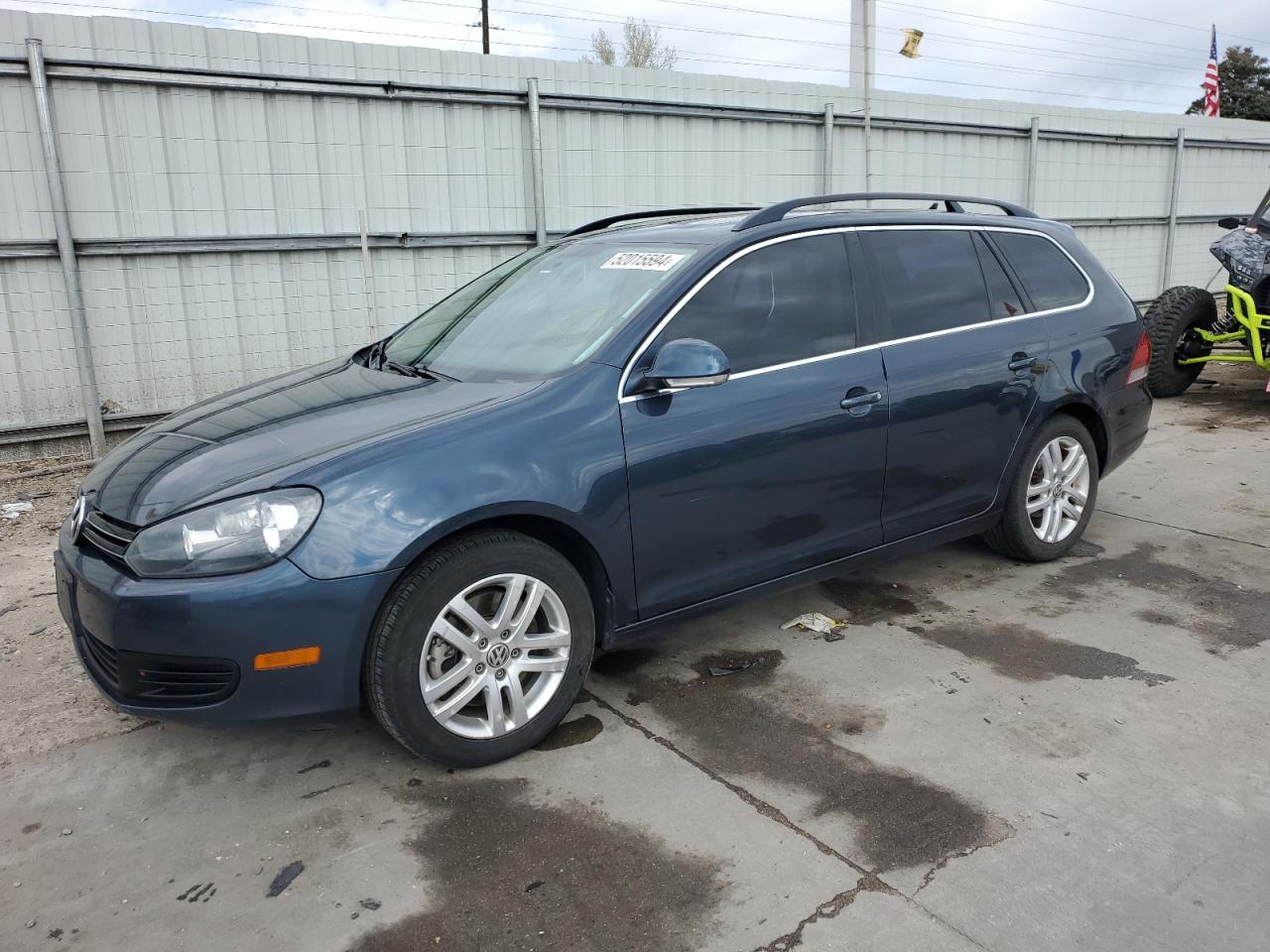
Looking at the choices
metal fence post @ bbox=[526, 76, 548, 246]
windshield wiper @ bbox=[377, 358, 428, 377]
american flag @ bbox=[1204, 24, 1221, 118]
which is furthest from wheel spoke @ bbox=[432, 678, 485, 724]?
american flag @ bbox=[1204, 24, 1221, 118]

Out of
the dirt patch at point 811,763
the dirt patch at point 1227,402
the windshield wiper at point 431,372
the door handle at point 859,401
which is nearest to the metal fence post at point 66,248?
the windshield wiper at point 431,372

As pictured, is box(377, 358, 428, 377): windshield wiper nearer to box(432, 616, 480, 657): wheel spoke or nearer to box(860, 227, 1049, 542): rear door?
box(432, 616, 480, 657): wheel spoke

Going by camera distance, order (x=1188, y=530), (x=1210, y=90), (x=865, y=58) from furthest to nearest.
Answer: (x=1210, y=90)
(x=865, y=58)
(x=1188, y=530)

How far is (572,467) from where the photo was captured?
3.08m

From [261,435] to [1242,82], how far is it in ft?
179

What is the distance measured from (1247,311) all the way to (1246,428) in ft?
3.37

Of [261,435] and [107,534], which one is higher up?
[261,435]

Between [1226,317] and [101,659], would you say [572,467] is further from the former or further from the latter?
[1226,317]

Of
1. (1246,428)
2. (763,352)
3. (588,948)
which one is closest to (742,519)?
(763,352)

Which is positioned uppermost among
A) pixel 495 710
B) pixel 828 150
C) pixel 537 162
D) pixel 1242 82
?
pixel 1242 82

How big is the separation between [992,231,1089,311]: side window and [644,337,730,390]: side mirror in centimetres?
204

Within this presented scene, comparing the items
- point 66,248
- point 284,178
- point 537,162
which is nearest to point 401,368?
point 66,248

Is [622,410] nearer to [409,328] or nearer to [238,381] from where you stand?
[409,328]

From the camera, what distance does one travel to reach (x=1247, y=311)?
8.21 m
